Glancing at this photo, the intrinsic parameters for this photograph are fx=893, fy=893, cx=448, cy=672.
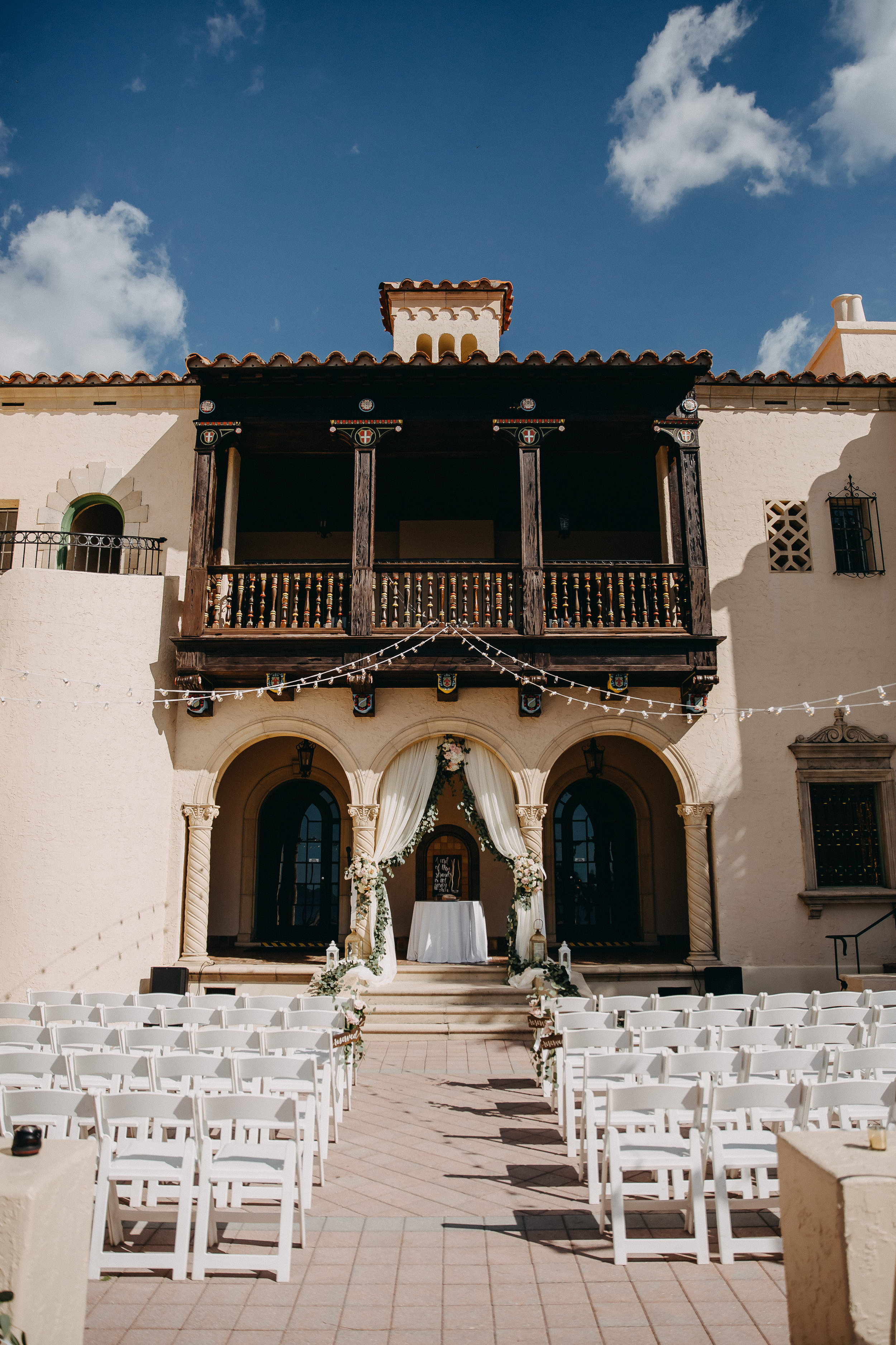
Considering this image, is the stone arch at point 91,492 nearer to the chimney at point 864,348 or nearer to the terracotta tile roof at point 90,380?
the terracotta tile roof at point 90,380

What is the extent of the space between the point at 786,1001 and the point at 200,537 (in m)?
8.36

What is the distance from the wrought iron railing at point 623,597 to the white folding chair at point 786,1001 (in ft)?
15.6

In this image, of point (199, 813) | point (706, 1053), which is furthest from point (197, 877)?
point (706, 1053)

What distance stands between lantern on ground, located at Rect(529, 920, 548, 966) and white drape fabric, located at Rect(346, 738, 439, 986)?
172 centimetres

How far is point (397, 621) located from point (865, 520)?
6.61 metres

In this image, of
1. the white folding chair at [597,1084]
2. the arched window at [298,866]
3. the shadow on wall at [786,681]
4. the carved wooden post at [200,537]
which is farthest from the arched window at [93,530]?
the white folding chair at [597,1084]

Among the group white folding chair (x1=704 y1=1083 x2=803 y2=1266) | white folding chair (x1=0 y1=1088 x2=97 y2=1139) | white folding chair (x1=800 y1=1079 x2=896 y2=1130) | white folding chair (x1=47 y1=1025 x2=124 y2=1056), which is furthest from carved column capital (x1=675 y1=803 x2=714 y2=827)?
white folding chair (x1=0 y1=1088 x2=97 y2=1139)

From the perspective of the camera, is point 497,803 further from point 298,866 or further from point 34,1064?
point 34,1064

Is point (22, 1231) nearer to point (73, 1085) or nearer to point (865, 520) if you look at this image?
point (73, 1085)

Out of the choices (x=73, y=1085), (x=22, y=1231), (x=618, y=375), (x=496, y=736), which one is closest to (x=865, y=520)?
(x=618, y=375)

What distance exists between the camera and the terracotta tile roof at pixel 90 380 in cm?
1230

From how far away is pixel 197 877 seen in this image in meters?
11.2

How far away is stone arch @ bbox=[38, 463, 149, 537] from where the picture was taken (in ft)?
40.3

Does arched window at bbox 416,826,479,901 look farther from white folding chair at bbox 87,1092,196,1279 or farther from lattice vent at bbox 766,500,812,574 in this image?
white folding chair at bbox 87,1092,196,1279
